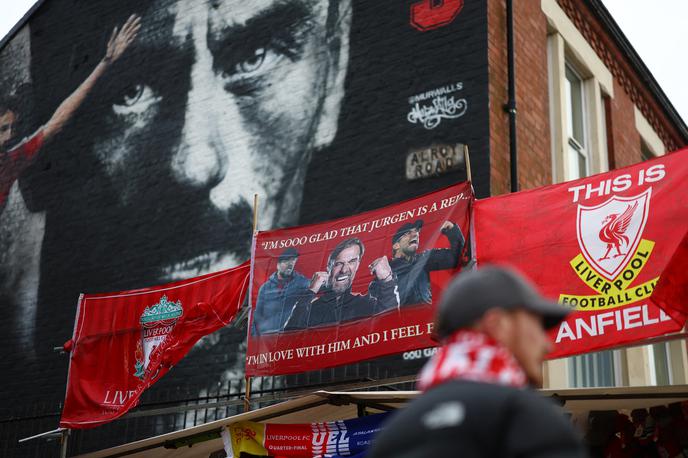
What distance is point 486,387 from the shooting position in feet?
8.64

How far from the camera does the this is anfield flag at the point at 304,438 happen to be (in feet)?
24.2

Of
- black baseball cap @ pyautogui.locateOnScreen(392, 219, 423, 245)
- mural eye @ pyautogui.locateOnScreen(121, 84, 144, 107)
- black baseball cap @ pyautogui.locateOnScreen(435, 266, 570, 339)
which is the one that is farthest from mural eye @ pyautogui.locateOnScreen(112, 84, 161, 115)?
black baseball cap @ pyautogui.locateOnScreen(435, 266, 570, 339)

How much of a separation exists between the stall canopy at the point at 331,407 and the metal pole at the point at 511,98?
370 cm

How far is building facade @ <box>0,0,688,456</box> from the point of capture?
11.6m

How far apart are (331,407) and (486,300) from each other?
18.2 feet

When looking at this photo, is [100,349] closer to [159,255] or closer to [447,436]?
[159,255]

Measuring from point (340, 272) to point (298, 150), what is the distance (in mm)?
4134

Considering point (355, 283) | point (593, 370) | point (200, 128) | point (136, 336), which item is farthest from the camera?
point (200, 128)

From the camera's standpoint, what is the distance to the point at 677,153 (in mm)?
7383

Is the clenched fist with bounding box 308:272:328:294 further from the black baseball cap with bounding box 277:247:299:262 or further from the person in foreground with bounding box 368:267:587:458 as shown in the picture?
the person in foreground with bounding box 368:267:587:458

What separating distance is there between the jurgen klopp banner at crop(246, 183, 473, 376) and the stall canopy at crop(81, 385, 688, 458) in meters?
0.46

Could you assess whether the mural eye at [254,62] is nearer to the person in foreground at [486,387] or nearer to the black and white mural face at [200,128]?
the black and white mural face at [200,128]

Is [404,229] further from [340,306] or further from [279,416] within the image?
[279,416]

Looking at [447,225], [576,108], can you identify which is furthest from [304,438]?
[576,108]
